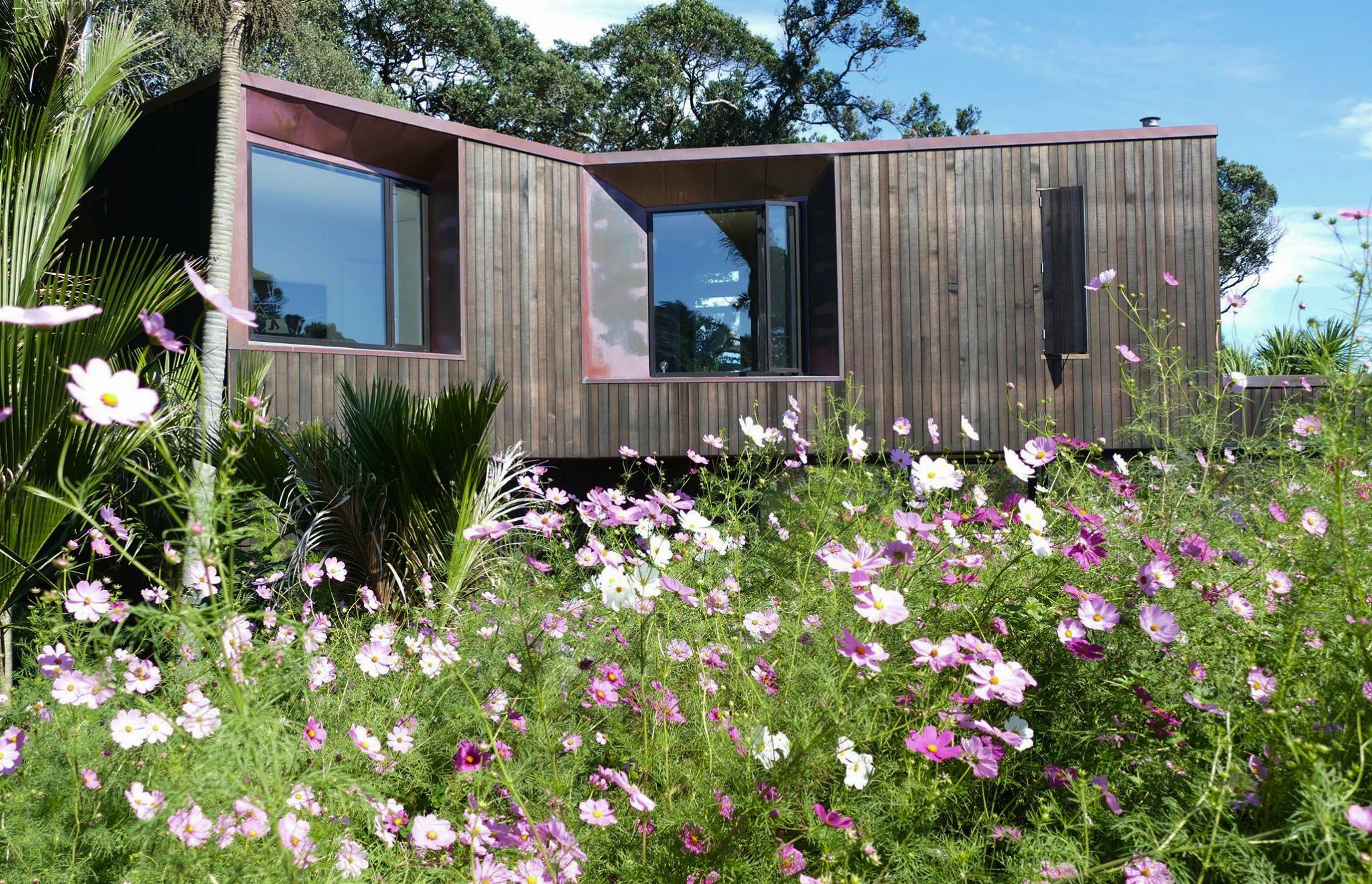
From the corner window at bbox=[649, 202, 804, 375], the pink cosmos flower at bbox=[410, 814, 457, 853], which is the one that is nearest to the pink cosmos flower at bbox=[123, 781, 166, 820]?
the pink cosmos flower at bbox=[410, 814, 457, 853]

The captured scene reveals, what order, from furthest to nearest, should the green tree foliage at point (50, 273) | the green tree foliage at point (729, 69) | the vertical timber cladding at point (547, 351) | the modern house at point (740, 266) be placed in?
the green tree foliage at point (729, 69), the vertical timber cladding at point (547, 351), the modern house at point (740, 266), the green tree foliage at point (50, 273)

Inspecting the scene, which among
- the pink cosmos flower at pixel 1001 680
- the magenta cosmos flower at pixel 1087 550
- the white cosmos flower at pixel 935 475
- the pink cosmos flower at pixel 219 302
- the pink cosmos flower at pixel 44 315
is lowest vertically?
the pink cosmos flower at pixel 1001 680

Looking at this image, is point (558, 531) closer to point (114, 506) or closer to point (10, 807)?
point (10, 807)

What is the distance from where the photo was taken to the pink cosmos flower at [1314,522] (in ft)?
6.96

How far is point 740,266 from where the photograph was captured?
9133mm

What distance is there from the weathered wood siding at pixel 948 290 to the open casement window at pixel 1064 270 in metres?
0.09

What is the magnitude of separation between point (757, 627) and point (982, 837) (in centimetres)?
70

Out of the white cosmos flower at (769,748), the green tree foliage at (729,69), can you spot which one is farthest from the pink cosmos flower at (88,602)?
the green tree foliage at (729,69)

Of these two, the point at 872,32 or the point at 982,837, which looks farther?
the point at 872,32

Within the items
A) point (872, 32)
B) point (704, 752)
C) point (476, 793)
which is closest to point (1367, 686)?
point (704, 752)

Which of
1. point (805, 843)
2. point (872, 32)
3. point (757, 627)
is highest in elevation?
point (872, 32)

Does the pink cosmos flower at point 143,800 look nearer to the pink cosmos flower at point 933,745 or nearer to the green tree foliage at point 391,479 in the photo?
the pink cosmos flower at point 933,745

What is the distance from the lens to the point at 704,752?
228 centimetres

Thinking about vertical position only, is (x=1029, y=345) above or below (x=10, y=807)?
above
